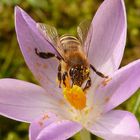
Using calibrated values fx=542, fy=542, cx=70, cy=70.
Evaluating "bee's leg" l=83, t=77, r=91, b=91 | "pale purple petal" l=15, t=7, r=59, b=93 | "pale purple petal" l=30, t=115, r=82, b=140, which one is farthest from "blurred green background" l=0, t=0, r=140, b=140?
"pale purple petal" l=30, t=115, r=82, b=140

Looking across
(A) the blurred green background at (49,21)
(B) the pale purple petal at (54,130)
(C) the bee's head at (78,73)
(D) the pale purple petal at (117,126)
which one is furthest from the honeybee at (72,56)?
(A) the blurred green background at (49,21)

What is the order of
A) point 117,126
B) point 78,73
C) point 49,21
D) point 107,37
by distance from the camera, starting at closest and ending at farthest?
point 117,126 → point 78,73 → point 107,37 → point 49,21

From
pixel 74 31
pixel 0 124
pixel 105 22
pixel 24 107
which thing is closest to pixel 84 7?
pixel 74 31

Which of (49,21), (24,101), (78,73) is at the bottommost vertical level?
(49,21)

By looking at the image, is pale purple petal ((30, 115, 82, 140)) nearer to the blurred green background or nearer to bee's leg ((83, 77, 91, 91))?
bee's leg ((83, 77, 91, 91))

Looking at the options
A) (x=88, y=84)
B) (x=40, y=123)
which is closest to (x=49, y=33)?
(x=88, y=84)

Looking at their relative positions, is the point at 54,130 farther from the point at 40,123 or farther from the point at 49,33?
the point at 49,33
